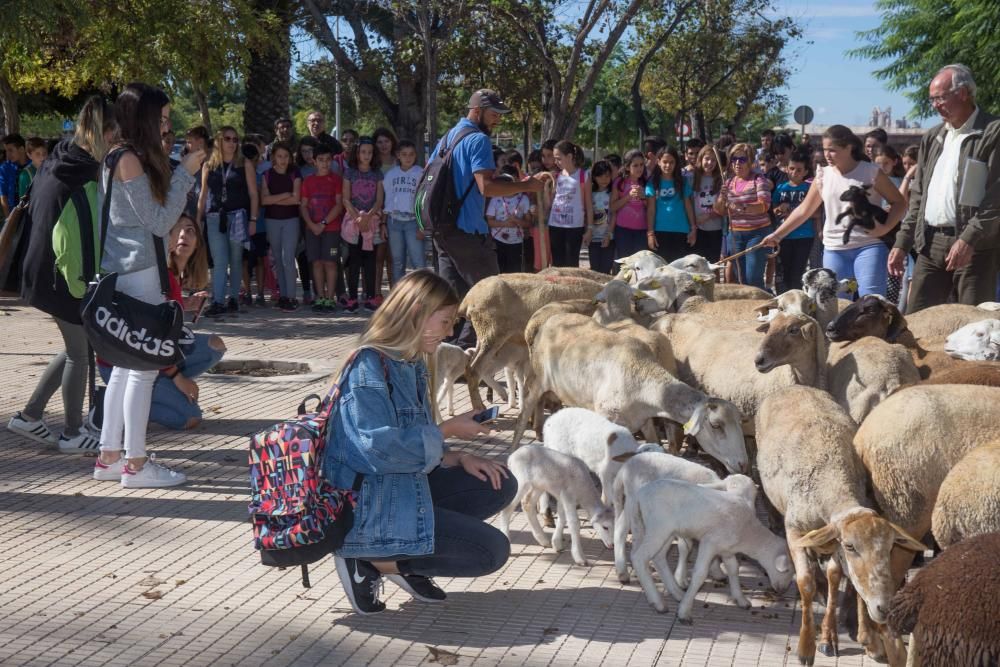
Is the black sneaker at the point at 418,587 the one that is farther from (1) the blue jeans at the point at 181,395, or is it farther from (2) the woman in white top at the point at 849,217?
(2) the woman in white top at the point at 849,217

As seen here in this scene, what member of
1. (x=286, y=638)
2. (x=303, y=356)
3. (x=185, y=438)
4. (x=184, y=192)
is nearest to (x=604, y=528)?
(x=286, y=638)

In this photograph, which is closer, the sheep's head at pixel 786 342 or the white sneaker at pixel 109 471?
the sheep's head at pixel 786 342

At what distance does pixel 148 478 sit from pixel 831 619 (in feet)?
13.2

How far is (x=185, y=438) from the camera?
8000 mm

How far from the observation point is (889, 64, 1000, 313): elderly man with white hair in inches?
287

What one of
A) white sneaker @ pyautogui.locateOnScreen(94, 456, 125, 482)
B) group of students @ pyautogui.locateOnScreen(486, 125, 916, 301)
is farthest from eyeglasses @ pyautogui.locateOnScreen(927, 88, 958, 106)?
white sneaker @ pyautogui.locateOnScreen(94, 456, 125, 482)

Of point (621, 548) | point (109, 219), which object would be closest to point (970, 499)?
point (621, 548)

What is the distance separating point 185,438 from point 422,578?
3546 mm

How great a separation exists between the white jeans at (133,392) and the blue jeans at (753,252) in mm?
7542

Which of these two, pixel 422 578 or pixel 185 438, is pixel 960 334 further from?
pixel 185 438

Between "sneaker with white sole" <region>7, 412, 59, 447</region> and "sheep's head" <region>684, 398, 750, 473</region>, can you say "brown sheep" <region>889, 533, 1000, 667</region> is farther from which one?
"sneaker with white sole" <region>7, 412, 59, 447</region>

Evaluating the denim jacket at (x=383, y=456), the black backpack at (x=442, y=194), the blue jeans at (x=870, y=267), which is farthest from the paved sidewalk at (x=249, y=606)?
the blue jeans at (x=870, y=267)

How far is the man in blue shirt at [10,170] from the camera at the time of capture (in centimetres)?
1585

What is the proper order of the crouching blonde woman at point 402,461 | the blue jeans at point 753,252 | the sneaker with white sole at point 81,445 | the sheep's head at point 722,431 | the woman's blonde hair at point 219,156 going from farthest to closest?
the woman's blonde hair at point 219,156, the blue jeans at point 753,252, the sneaker with white sole at point 81,445, the sheep's head at point 722,431, the crouching blonde woman at point 402,461
